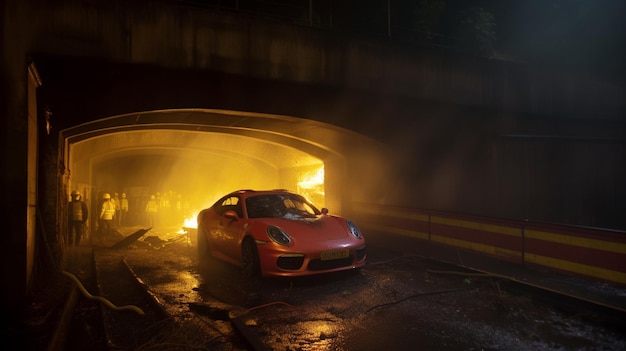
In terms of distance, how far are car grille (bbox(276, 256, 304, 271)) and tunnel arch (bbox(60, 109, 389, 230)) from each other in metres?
5.11

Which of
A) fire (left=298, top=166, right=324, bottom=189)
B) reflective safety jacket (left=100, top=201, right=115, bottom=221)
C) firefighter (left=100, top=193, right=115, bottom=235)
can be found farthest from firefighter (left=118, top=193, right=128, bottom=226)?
fire (left=298, top=166, right=324, bottom=189)

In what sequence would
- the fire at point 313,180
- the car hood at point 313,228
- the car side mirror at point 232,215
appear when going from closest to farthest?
the car hood at point 313,228 → the car side mirror at point 232,215 → the fire at point 313,180

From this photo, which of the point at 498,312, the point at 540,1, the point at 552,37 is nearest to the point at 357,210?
the point at 498,312

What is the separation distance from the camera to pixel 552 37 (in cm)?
1962

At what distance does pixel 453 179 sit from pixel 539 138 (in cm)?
334

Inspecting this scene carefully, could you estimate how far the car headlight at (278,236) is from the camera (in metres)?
6.43

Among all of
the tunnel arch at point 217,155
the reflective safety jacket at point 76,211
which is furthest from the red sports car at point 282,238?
the reflective safety jacket at point 76,211

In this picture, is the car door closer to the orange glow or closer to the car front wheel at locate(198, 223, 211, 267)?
the car front wheel at locate(198, 223, 211, 267)

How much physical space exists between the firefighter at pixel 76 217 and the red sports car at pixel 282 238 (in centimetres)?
597

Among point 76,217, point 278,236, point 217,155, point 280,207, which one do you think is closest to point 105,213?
point 76,217

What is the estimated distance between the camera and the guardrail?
20.1 feet

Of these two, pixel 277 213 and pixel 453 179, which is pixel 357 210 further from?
pixel 277 213

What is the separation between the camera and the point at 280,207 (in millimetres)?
7824

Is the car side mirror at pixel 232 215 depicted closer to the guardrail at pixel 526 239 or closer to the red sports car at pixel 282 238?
the red sports car at pixel 282 238
